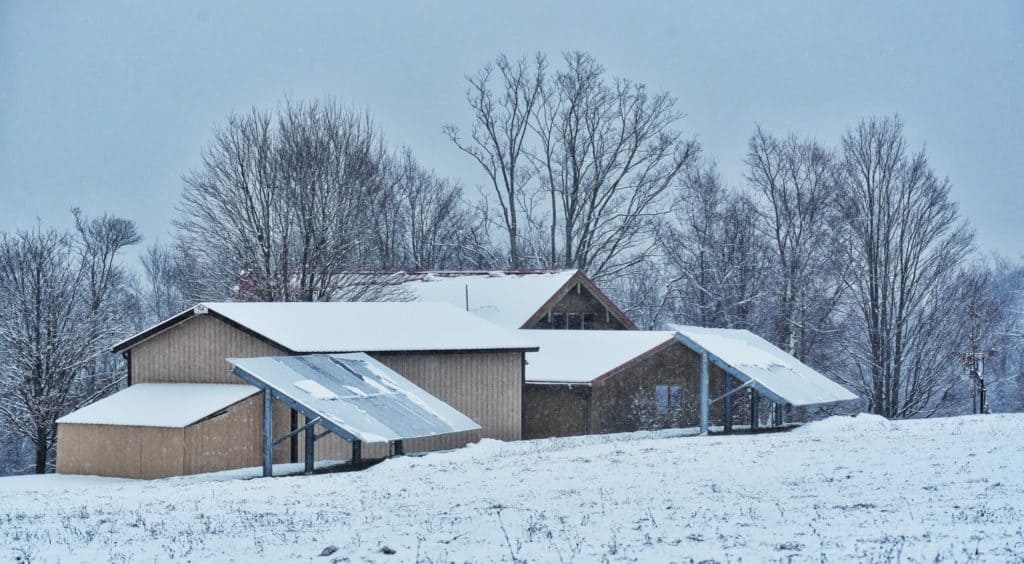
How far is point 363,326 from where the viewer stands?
31.6m

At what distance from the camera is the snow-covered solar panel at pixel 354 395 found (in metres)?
23.0

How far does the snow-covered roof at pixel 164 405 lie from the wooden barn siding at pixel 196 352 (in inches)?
18.4

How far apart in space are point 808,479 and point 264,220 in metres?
27.5

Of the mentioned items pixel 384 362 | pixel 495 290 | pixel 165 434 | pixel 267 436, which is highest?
pixel 495 290

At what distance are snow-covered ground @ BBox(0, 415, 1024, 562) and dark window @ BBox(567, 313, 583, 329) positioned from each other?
63.5 ft

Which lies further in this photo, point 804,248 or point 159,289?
point 159,289

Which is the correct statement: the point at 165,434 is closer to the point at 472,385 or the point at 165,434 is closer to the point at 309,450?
the point at 309,450

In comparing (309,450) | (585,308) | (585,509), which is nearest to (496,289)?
(585,308)

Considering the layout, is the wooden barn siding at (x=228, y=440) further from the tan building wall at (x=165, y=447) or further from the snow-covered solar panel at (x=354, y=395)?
the snow-covered solar panel at (x=354, y=395)

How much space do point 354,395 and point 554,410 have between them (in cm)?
1174

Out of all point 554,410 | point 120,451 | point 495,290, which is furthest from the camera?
point 495,290

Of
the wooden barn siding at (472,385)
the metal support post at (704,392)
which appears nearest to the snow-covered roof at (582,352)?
the wooden barn siding at (472,385)

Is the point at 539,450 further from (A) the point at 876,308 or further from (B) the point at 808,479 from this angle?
(A) the point at 876,308

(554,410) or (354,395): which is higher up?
(354,395)
